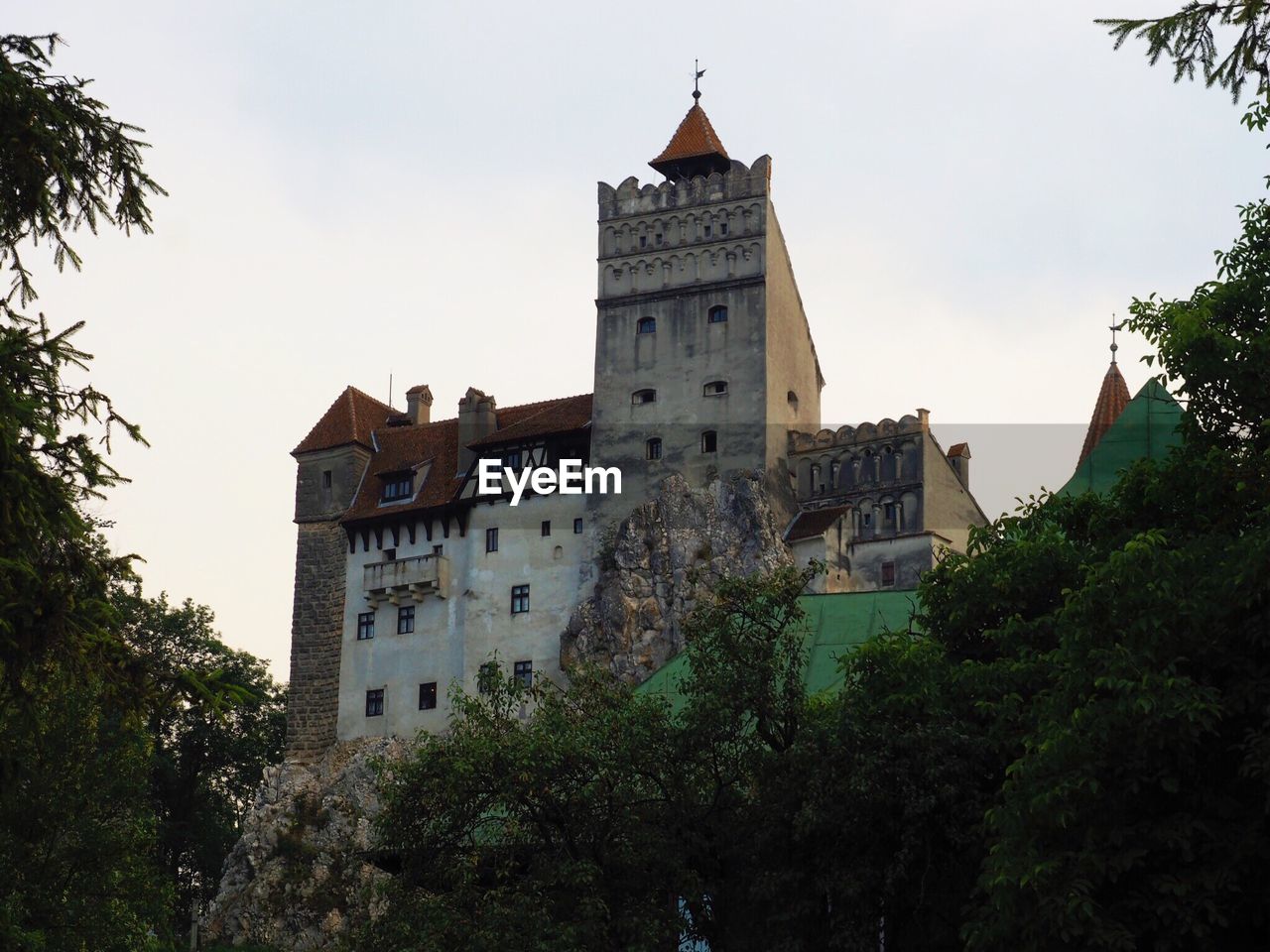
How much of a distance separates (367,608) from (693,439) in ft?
41.9

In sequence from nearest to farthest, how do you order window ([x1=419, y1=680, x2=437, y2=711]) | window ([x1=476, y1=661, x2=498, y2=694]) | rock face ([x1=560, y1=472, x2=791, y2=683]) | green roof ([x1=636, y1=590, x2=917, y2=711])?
window ([x1=476, y1=661, x2=498, y2=694]) → green roof ([x1=636, y1=590, x2=917, y2=711]) → rock face ([x1=560, y1=472, x2=791, y2=683]) → window ([x1=419, y1=680, x2=437, y2=711])

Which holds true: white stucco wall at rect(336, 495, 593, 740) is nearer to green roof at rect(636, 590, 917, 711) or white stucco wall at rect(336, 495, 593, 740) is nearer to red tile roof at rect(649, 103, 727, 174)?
red tile roof at rect(649, 103, 727, 174)

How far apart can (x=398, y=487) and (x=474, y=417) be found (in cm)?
384

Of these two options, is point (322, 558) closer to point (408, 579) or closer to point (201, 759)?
point (408, 579)

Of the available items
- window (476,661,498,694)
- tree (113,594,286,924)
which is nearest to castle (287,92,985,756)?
tree (113,594,286,924)

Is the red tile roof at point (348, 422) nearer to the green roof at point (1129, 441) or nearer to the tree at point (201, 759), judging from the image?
the tree at point (201, 759)

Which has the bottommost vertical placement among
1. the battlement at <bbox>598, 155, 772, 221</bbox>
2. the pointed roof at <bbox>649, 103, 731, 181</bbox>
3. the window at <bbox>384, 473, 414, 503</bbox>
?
the window at <bbox>384, 473, 414, 503</bbox>

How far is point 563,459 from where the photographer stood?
67500mm

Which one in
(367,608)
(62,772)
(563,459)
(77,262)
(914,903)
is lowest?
(914,903)

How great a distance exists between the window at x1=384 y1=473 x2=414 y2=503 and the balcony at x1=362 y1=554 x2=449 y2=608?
296cm

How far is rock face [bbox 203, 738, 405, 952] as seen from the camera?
63531 millimetres

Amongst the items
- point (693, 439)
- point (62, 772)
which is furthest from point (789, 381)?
point (62, 772)

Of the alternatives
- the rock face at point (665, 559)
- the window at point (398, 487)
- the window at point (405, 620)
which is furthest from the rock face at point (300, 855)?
the window at point (398, 487)

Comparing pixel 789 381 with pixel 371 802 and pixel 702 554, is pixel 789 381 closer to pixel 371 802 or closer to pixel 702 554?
pixel 702 554
